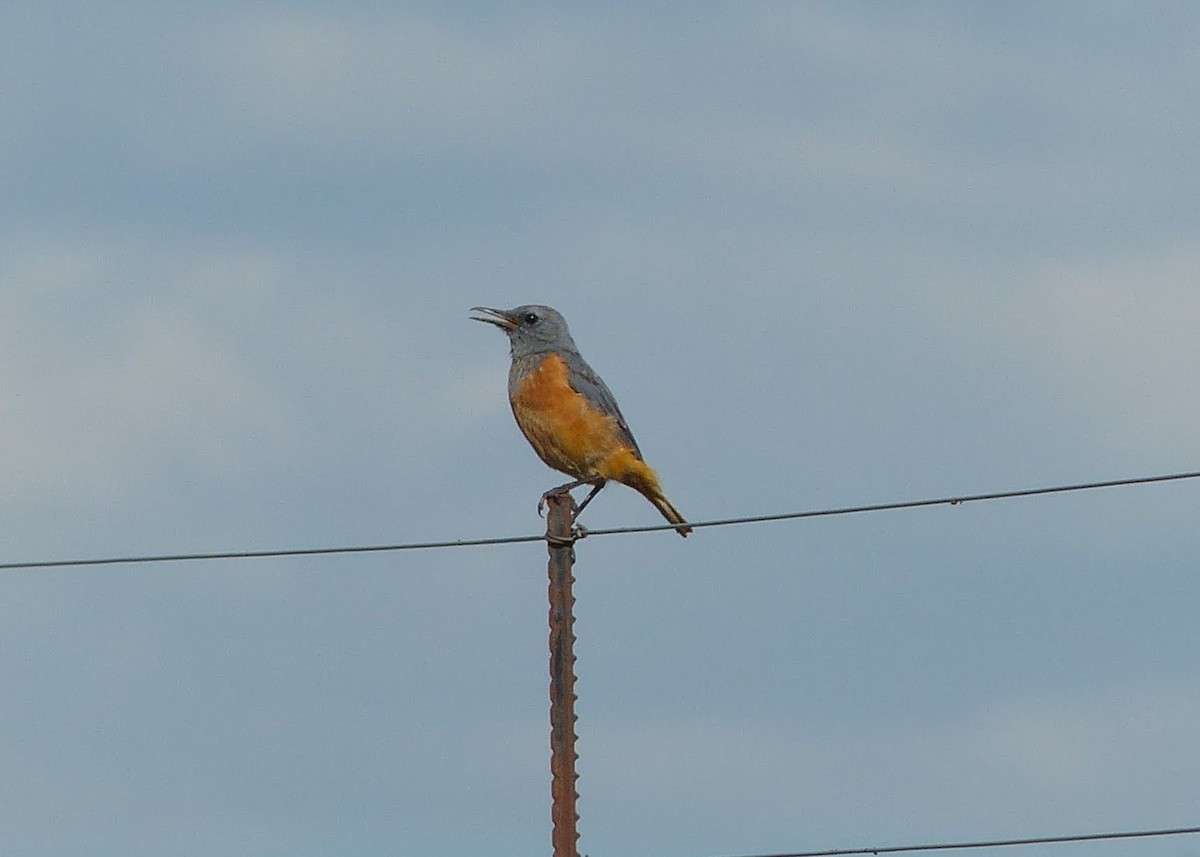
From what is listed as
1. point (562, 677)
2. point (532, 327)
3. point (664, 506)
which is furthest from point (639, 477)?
point (562, 677)

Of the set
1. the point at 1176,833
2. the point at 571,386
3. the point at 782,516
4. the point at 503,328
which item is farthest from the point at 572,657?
the point at 503,328

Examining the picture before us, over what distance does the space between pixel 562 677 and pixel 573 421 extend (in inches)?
143

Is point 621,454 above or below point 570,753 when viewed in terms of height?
above

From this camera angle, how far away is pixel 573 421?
13.0 metres

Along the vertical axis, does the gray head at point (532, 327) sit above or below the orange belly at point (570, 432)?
above

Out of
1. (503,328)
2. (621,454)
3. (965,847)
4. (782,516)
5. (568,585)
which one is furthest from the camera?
(503,328)

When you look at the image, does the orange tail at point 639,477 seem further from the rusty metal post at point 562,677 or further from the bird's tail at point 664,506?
the rusty metal post at point 562,677

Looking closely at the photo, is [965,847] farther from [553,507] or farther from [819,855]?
[553,507]

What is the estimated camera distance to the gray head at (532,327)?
13.9m

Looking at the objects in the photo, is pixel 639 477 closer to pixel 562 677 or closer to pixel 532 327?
pixel 532 327

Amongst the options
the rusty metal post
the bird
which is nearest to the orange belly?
the bird

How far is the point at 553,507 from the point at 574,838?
1.66 meters

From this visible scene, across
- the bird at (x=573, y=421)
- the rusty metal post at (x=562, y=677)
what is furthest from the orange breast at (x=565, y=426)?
the rusty metal post at (x=562, y=677)

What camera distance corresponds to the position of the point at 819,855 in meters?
8.92
